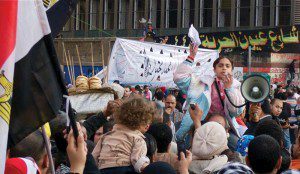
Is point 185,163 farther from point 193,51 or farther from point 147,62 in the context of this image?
point 147,62

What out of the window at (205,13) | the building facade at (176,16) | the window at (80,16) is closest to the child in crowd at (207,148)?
the building facade at (176,16)

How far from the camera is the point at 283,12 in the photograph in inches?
1661

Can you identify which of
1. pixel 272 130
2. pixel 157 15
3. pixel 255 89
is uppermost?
pixel 157 15

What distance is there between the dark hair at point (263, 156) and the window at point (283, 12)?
127 ft

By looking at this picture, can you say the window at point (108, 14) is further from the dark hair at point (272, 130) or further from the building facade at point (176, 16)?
the dark hair at point (272, 130)

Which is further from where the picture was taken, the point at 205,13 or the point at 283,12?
the point at 205,13

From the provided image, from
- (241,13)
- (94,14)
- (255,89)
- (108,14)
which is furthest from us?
(94,14)

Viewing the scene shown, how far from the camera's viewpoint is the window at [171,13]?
45.8 m

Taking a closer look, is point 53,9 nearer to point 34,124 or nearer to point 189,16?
point 34,124

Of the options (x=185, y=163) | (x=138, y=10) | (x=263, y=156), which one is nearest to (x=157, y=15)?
(x=138, y=10)

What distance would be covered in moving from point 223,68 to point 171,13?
3994 cm

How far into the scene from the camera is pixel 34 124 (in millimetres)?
3012

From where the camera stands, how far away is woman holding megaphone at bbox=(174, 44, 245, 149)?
258 inches

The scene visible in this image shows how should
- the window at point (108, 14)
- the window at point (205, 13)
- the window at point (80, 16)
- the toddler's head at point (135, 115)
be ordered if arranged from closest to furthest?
the toddler's head at point (135, 115), the window at point (205, 13), the window at point (108, 14), the window at point (80, 16)
